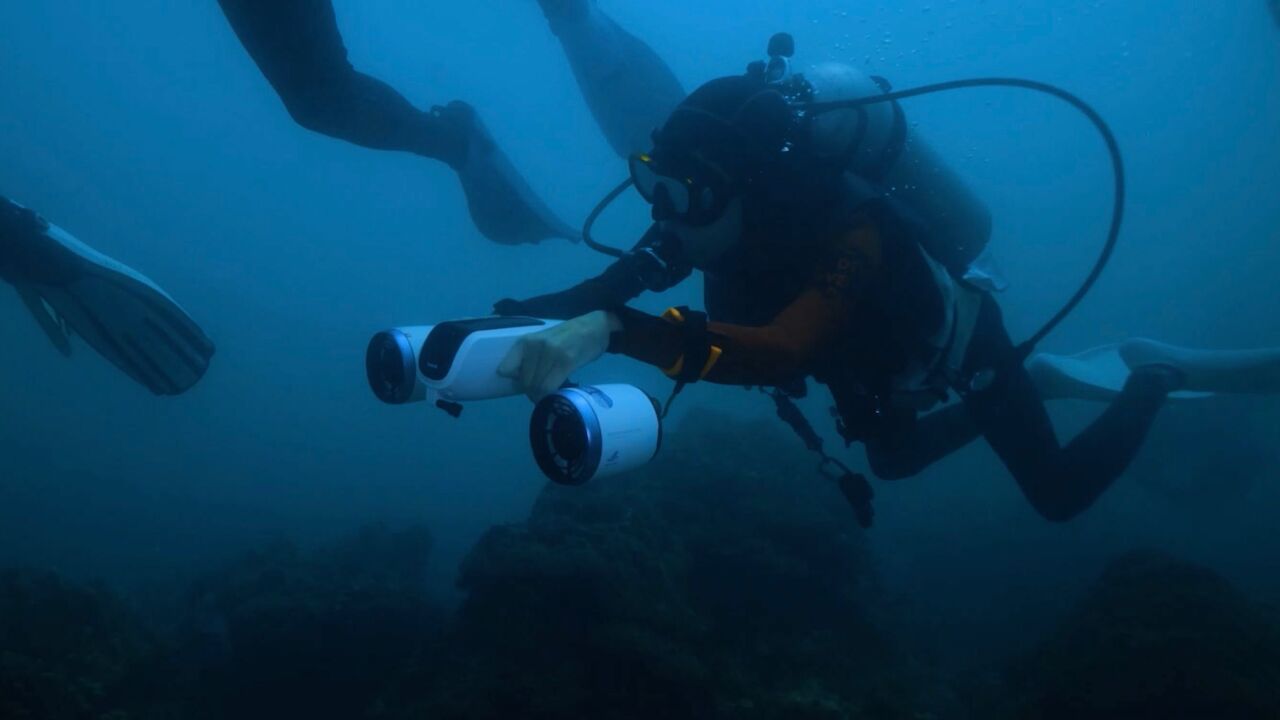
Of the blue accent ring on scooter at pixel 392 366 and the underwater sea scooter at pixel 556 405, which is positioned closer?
the underwater sea scooter at pixel 556 405

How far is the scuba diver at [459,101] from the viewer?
358cm

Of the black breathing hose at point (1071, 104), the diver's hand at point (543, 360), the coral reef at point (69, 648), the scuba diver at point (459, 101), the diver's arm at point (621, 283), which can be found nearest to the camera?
the diver's hand at point (543, 360)

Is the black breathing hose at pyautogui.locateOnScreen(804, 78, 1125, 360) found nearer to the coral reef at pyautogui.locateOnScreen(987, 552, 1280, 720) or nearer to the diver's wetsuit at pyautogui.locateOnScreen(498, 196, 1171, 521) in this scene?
the diver's wetsuit at pyautogui.locateOnScreen(498, 196, 1171, 521)

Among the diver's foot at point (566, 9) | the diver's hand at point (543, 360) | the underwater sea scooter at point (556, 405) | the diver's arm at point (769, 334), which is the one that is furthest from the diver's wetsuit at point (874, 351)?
the diver's foot at point (566, 9)

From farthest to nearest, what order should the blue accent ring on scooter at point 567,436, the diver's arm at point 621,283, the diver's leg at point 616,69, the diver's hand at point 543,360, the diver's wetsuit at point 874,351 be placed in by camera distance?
the diver's leg at point 616,69
the diver's arm at point 621,283
the diver's wetsuit at point 874,351
the diver's hand at point 543,360
the blue accent ring on scooter at point 567,436

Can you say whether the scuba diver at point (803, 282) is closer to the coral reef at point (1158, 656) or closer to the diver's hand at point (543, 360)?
the diver's hand at point (543, 360)

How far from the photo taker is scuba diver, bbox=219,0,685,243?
11.7 ft

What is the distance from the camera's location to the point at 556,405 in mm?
1875

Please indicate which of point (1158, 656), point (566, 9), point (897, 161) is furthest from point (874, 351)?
point (566, 9)

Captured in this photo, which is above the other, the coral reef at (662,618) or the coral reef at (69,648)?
the coral reef at (69,648)

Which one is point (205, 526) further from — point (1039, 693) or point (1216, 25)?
point (1216, 25)

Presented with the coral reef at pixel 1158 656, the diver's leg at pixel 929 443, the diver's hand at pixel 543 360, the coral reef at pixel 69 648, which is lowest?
the coral reef at pixel 1158 656

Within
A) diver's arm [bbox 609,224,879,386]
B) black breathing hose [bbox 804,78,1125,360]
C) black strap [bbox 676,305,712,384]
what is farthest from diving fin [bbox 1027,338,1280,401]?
black strap [bbox 676,305,712,384]

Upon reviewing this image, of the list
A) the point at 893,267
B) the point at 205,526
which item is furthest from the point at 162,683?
the point at 205,526
